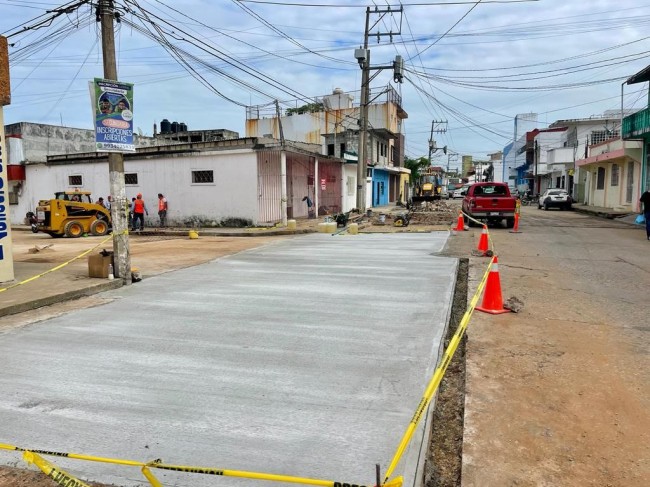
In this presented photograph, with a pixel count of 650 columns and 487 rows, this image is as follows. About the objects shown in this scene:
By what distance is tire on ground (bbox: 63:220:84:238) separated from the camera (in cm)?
2144

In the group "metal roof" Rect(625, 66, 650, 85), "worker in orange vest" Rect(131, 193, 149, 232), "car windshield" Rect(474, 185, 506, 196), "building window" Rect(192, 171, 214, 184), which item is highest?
"metal roof" Rect(625, 66, 650, 85)

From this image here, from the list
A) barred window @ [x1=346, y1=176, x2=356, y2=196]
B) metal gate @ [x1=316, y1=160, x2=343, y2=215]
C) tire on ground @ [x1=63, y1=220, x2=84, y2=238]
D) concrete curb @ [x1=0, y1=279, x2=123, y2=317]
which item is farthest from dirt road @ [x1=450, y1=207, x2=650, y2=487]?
barred window @ [x1=346, y1=176, x2=356, y2=196]

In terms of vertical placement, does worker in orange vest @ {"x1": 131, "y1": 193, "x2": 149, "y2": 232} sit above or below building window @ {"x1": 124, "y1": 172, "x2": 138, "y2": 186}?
below

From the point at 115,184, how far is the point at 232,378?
6.37 m

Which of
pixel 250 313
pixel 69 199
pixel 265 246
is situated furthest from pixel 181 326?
pixel 69 199

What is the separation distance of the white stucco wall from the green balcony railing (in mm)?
18457

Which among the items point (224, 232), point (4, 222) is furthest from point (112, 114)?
point (224, 232)

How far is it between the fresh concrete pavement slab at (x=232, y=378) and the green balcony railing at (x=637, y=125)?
20.8 meters

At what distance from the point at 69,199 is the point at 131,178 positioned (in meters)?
3.97

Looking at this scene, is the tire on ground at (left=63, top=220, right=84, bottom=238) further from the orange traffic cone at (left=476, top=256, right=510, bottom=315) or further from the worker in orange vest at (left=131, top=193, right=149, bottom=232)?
the orange traffic cone at (left=476, top=256, right=510, bottom=315)

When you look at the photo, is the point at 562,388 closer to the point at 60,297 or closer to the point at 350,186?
Result: the point at 60,297

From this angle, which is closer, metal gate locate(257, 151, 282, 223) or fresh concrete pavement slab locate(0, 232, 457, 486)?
fresh concrete pavement slab locate(0, 232, 457, 486)

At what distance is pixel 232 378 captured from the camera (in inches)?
179

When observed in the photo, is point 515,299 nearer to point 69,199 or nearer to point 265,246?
point 265,246
